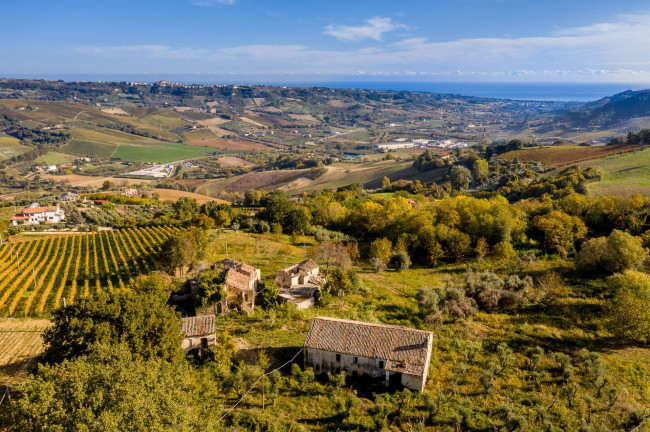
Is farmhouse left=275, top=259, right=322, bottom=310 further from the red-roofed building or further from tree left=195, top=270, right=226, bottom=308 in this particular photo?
tree left=195, top=270, right=226, bottom=308

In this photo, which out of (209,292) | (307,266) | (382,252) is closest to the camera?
(209,292)

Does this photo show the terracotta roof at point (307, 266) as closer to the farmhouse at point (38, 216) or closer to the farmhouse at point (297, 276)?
the farmhouse at point (297, 276)

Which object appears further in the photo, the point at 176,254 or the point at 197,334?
the point at 176,254

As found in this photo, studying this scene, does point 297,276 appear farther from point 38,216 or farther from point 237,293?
point 38,216

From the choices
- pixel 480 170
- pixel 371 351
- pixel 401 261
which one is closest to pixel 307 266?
pixel 401 261

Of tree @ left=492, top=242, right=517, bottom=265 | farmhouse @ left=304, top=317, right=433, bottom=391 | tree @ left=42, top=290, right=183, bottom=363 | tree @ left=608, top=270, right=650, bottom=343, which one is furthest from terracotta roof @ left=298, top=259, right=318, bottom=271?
tree @ left=608, top=270, right=650, bottom=343

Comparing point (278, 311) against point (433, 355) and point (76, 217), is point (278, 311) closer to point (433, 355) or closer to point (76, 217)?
point (433, 355)
